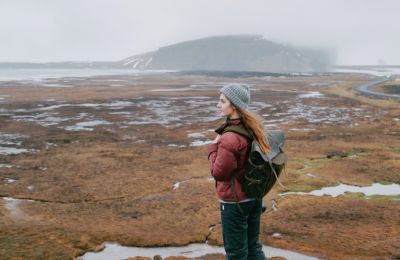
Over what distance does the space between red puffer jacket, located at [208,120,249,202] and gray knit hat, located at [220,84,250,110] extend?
236 millimetres

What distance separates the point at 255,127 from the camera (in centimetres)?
584

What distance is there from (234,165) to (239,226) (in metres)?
0.91

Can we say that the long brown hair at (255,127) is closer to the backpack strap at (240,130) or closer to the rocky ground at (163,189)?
the backpack strap at (240,130)

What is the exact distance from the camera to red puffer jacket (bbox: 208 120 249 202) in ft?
18.8

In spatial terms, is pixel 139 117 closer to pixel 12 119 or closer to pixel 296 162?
pixel 12 119

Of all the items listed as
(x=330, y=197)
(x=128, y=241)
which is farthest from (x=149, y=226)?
(x=330, y=197)

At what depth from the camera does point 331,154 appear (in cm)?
2716

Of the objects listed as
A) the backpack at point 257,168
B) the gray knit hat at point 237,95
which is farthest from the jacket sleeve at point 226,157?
the gray knit hat at point 237,95

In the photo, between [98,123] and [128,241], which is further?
[98,123]

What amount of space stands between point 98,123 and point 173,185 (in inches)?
911

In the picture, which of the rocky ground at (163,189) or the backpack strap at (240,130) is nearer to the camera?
the backpack strap at (240,130)

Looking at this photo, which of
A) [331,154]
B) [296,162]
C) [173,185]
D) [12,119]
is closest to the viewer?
[173,185]

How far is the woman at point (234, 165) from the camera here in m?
5.77

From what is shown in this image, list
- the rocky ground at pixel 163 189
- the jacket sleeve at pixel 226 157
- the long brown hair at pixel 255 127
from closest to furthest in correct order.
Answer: the jacket sleeve at pixel 226 157, the long brown hair at pixel 255 127, the rocky ground at pixel 163 189
